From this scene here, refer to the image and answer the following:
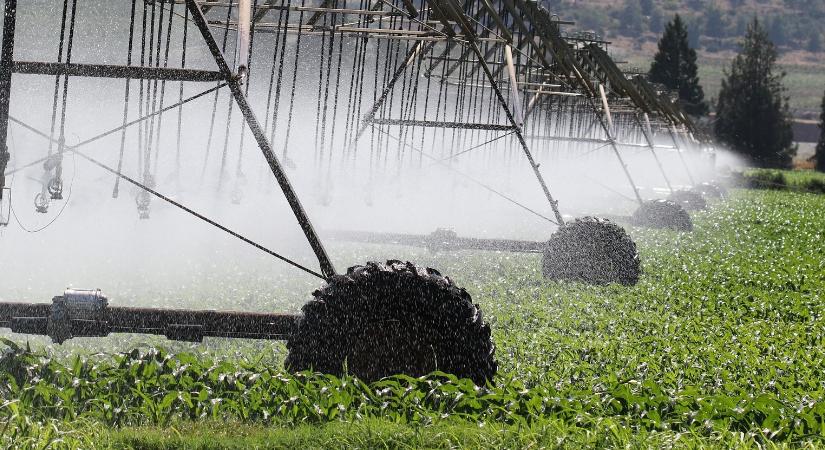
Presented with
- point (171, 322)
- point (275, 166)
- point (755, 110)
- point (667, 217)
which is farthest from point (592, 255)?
point (755, 110)

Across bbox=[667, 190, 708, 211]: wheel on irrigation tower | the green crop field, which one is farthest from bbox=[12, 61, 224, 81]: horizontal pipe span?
bbox=[667, 190, 708, 211]: wheel on irrigation tower

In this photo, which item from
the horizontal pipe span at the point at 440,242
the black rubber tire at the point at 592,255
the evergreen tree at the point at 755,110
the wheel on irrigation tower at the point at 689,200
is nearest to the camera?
the black rubber tire at the point at 592,255

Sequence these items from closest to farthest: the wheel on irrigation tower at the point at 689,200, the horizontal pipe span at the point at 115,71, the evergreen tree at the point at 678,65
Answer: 1. the horizontal pipe span at the point at 115,71
2. the wheel on irrigation tower at the point at 689,200
3. the evergreen tree at the point at 678,65

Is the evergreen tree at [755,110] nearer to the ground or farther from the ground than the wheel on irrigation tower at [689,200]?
farther from the ground

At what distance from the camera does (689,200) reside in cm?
3114

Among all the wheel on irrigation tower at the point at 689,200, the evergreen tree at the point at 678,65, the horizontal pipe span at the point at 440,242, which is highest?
the evergreen tree at the point at 678,65

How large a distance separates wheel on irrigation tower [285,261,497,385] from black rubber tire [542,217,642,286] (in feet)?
22.2

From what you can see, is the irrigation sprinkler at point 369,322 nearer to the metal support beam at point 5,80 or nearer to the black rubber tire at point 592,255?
the metal support beam at point 5,80

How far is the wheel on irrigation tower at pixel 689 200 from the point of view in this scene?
30.8 metres

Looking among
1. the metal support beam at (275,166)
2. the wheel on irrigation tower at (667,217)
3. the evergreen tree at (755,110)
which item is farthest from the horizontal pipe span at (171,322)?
the evergreen tree at (755,110)

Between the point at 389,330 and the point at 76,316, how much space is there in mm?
1661

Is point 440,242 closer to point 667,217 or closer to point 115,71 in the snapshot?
point 115,71

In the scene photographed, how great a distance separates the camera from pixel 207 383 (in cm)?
604

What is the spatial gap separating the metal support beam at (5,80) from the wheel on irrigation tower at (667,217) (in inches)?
685
